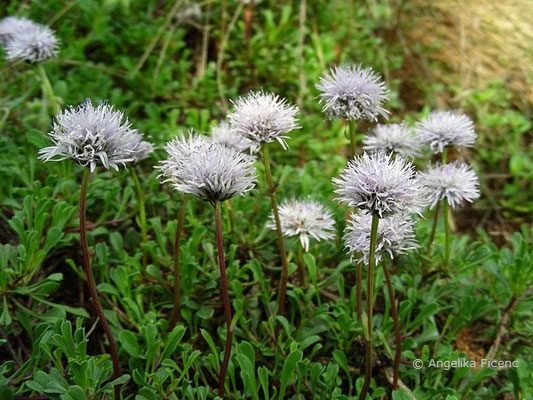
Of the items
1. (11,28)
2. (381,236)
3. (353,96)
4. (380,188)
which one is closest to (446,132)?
(353,96)

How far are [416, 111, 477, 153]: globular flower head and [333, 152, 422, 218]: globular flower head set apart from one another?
566 mm

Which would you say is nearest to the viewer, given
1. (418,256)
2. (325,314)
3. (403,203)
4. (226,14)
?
(403,203)

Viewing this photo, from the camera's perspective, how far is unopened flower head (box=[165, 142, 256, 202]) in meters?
1.37

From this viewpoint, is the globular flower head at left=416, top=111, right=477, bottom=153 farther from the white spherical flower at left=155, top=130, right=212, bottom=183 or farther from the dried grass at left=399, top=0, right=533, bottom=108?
the dried grass at left=399, top=0, right=533, bottom=108

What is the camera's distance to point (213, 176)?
1.37 metres

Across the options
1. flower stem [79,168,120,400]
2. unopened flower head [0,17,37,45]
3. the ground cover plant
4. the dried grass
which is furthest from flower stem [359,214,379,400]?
the dried grass

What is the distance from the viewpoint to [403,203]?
54.5 inches

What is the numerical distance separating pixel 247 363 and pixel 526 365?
0.99 metres

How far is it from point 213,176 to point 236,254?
0.96m

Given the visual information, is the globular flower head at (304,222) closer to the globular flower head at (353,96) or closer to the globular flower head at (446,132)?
the globular flower head at (353,96)

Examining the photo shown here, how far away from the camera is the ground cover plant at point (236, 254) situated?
4.94ft

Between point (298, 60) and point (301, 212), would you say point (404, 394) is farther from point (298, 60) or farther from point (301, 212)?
point (298, 60)

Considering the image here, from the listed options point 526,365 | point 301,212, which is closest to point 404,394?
point 526,365

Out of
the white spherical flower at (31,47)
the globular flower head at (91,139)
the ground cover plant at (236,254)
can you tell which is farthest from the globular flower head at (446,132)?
the white spherical flower at (31,47)
